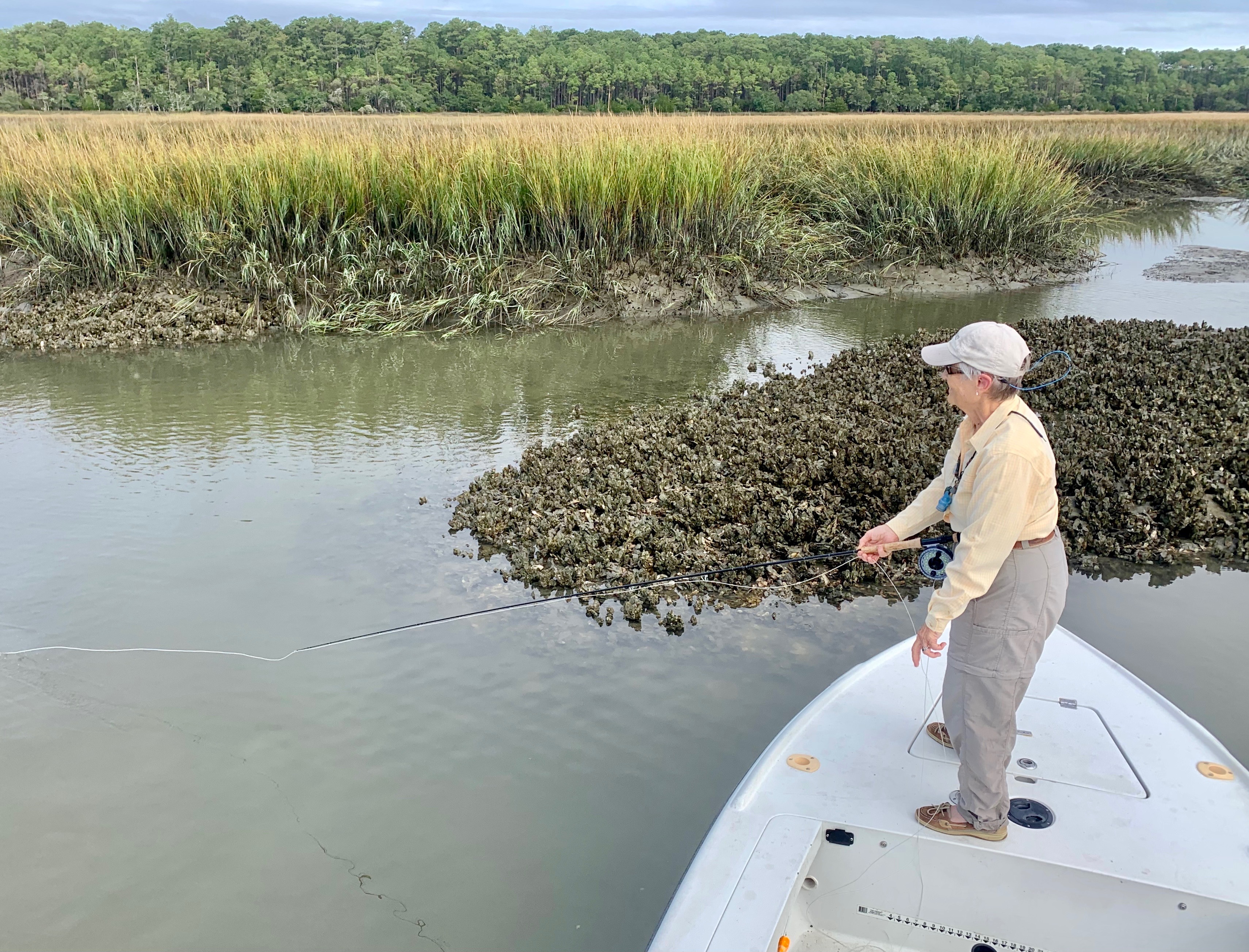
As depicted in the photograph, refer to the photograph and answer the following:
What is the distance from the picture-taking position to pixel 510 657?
4.73 meters

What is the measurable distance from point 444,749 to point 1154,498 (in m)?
4.72

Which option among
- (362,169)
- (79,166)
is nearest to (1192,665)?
(362,169)

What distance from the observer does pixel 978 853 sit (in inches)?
111

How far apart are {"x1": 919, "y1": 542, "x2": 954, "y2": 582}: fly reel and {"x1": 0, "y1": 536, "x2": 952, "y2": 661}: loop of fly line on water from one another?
687 millimetres

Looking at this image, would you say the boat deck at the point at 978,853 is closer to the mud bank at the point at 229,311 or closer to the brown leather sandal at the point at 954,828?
the brown leather sandal at the point at 954,828

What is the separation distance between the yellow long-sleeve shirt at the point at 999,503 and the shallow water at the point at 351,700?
0.75m

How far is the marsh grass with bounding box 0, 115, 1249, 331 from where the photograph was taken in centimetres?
1140

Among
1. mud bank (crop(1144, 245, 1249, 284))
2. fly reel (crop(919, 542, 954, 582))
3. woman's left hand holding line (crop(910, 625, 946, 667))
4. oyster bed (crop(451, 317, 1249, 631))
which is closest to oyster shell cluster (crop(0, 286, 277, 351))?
oyster bed (crop(451, 317, 1249, 631))

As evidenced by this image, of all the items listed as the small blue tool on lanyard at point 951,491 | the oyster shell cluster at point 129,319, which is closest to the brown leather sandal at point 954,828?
the small blue tool on lanyard at point 951,491

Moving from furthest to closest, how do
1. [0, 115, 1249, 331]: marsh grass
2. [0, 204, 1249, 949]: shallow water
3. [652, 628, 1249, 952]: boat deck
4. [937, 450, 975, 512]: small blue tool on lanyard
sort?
[0, 115, 1249, 331]: marsh grass < [0, 204, 1249, 949]: shallow water < [937, 450, 975, 512]: small blue tool on lanyard < [652, 628, 1249, 952]: boat deck

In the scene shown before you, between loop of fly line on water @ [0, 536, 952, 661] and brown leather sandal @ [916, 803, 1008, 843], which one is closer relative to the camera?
brown leather sandal @ [916, 803, 1008, 843]

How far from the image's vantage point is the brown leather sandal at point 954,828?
289cm

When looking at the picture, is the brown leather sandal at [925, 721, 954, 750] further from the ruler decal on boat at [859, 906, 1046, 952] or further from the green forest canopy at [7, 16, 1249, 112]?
the green forest canopy at [7, 16, 1249, 112]

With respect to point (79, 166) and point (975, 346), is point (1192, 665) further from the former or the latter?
point (79, 166)
